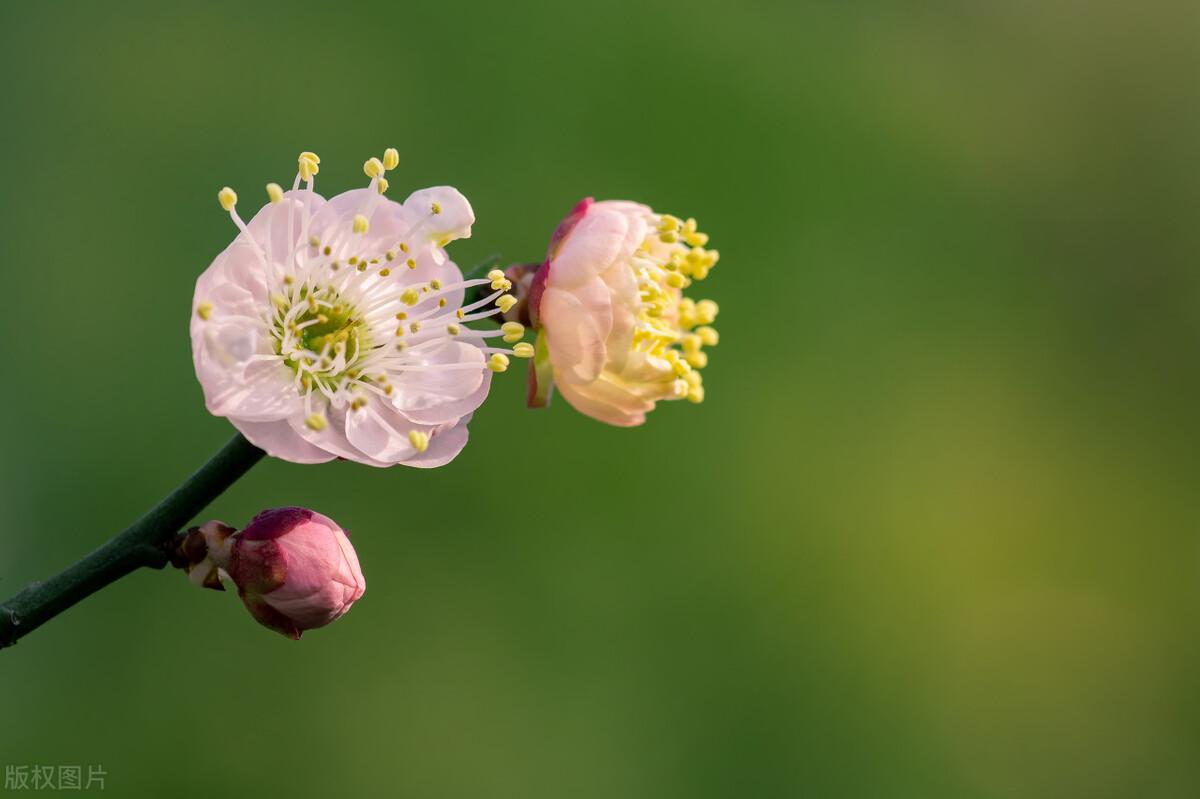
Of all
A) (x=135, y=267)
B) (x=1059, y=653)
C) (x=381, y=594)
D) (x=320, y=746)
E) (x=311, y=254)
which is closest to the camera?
(x=311, y=254)

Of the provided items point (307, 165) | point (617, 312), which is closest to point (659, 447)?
point (617, 312)

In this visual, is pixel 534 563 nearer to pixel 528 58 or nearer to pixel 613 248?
pixel 528 58

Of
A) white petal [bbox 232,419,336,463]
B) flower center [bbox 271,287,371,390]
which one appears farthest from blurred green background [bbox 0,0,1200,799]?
white petal [bbox 232,419,336,463]

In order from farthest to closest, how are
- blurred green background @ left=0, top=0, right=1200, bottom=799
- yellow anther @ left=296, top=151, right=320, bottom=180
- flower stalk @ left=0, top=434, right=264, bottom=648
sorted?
blurred green background @ left=0, top=0, right=1200, bottom=799 → yellow anther @ left=296, top=151, right=320, bottom=180 → flower stalk @ left=0, top=434, right=264, bottom=648

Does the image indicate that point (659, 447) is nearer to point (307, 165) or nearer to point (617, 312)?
point (617, 312)

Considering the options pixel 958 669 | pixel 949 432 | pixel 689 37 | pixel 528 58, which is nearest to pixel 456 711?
pixel 958 669

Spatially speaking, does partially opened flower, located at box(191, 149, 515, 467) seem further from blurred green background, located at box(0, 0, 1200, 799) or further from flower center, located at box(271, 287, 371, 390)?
blurred green background, located at box(0, 0, 1200, 799)
